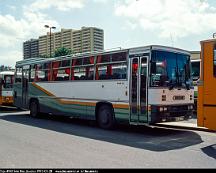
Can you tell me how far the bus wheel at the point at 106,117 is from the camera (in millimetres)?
13336

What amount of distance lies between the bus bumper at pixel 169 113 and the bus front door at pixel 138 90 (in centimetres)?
37

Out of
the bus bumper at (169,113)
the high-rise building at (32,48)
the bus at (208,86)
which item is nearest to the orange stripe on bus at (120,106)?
the bus bumper at (169,113)

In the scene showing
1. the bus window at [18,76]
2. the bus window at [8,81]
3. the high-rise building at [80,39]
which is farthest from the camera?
the high-rise building at [80,39]

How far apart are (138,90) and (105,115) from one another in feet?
6.76

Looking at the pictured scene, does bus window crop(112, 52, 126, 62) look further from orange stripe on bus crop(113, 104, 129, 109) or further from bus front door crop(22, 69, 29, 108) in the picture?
bus front door crop(22, 69, 29, 108)

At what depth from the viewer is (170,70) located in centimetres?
1214

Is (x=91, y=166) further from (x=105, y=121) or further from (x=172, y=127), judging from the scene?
(x=172, y=127)

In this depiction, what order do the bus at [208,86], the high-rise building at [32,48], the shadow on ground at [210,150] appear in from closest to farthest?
the shadow on ground at [210,150], the bus at [208,86], the high-rise building at [32,48]

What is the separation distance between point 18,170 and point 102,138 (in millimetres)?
4642

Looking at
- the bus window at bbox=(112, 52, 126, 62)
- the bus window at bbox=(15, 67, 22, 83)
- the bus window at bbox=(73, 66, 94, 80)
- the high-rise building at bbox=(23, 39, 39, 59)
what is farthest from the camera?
the high-rise building at bbox=(23, 39, 39, 59)

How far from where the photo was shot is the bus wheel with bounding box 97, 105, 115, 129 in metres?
13.3

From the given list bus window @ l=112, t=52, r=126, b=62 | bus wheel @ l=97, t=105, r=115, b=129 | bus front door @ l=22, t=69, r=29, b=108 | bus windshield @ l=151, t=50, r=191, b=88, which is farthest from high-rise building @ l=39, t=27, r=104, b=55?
bus windshield @ l=151, t=50, r=191, b=88

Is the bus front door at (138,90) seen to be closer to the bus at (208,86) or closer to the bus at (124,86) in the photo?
the bus at (124,86)

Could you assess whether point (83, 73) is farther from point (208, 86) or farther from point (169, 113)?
point (208, 86)
